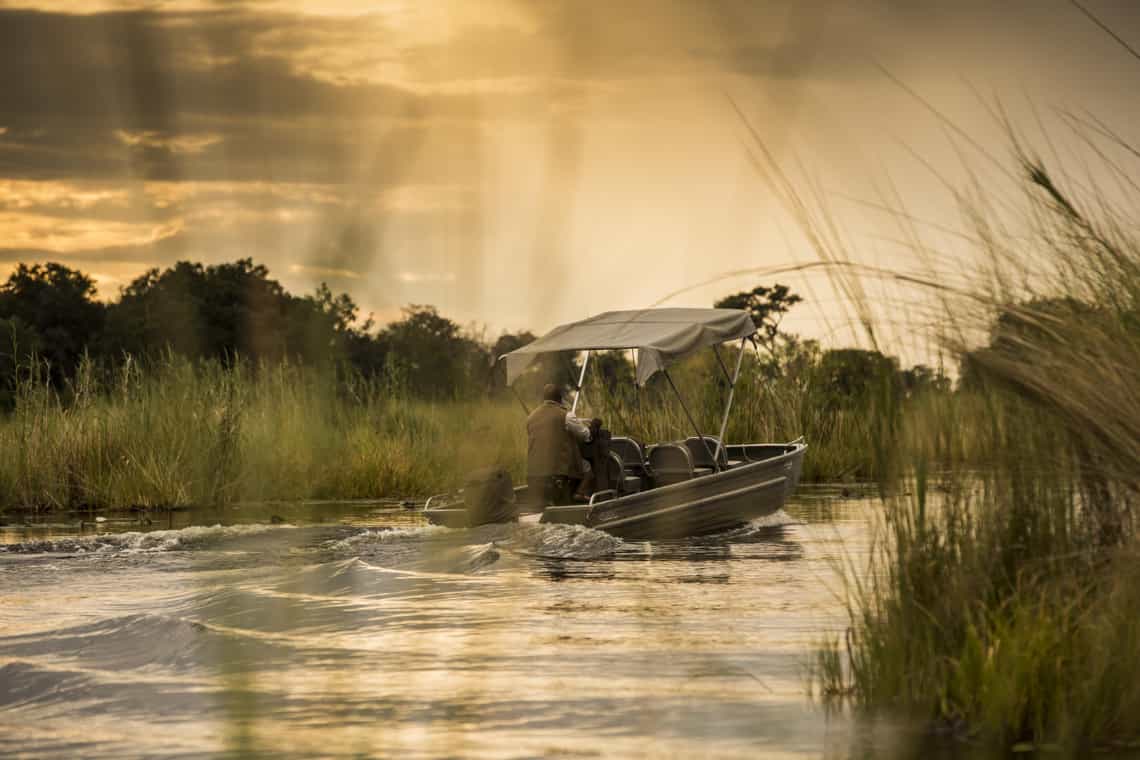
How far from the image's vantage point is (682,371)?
27125mm

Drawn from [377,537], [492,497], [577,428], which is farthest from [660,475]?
[377,537]

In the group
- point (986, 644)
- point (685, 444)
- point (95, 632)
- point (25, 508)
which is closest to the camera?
point (986, 644)

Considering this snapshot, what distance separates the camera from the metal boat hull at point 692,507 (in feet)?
50.8

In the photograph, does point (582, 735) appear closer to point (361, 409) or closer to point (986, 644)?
point (986, 644)

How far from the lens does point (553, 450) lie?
632 inches

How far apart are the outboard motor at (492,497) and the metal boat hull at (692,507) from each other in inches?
14.2

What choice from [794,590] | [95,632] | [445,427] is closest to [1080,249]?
[794,590]

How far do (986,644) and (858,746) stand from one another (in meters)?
0.69

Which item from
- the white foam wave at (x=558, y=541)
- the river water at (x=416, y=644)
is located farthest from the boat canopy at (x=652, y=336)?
the river water at (x=416, y=644)

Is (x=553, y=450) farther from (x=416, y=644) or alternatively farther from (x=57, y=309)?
(x=57, y=309)

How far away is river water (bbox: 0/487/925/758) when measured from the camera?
658 centimetres

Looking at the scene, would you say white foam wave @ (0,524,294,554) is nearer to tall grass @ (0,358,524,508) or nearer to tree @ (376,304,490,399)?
tall grass @ (0,358,524,508)

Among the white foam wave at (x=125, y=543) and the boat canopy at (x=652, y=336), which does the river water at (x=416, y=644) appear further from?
the boat canopy at (x=652, y=336)

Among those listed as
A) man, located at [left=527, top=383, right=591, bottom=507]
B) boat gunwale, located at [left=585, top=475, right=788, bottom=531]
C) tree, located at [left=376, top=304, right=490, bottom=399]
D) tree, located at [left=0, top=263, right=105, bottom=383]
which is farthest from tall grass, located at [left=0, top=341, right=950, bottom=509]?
tree, located at [left=0, top=263, right=105, bottom=383]
